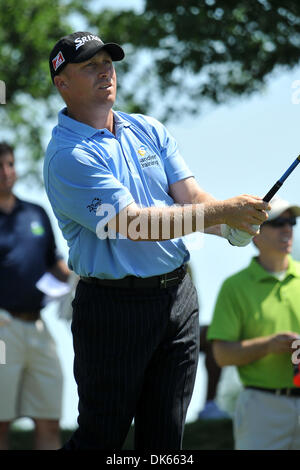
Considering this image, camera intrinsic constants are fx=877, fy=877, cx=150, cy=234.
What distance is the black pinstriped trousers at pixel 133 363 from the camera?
12.8ft

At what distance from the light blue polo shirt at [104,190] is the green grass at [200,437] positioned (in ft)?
11.3

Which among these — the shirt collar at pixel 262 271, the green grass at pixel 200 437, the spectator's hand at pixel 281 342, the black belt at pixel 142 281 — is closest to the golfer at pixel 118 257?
the black belt at pixel 142 281

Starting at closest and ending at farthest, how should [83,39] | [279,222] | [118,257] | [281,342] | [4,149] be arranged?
[118,257] → [83,39] → [281,342] → [279,222] → [4,149]

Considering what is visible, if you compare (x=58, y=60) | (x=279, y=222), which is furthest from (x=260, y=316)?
(x=58, y=60)

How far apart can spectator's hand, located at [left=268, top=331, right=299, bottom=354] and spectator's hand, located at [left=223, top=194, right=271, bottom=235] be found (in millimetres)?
1941

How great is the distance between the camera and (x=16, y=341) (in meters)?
6.46

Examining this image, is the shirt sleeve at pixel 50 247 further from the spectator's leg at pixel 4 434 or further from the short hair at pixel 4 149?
the spectator's leg at pixel 4 434

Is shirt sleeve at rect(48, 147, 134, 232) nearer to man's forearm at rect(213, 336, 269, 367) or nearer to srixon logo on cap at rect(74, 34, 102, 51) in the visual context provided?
srixon logo on cap at rect(74, 34, 102, 51)

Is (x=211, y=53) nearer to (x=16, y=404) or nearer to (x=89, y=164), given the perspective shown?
(x=16, y=404)

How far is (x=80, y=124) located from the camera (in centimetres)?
397

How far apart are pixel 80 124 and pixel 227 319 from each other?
215 centimetres

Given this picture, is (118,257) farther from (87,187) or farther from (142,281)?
(87,187)
